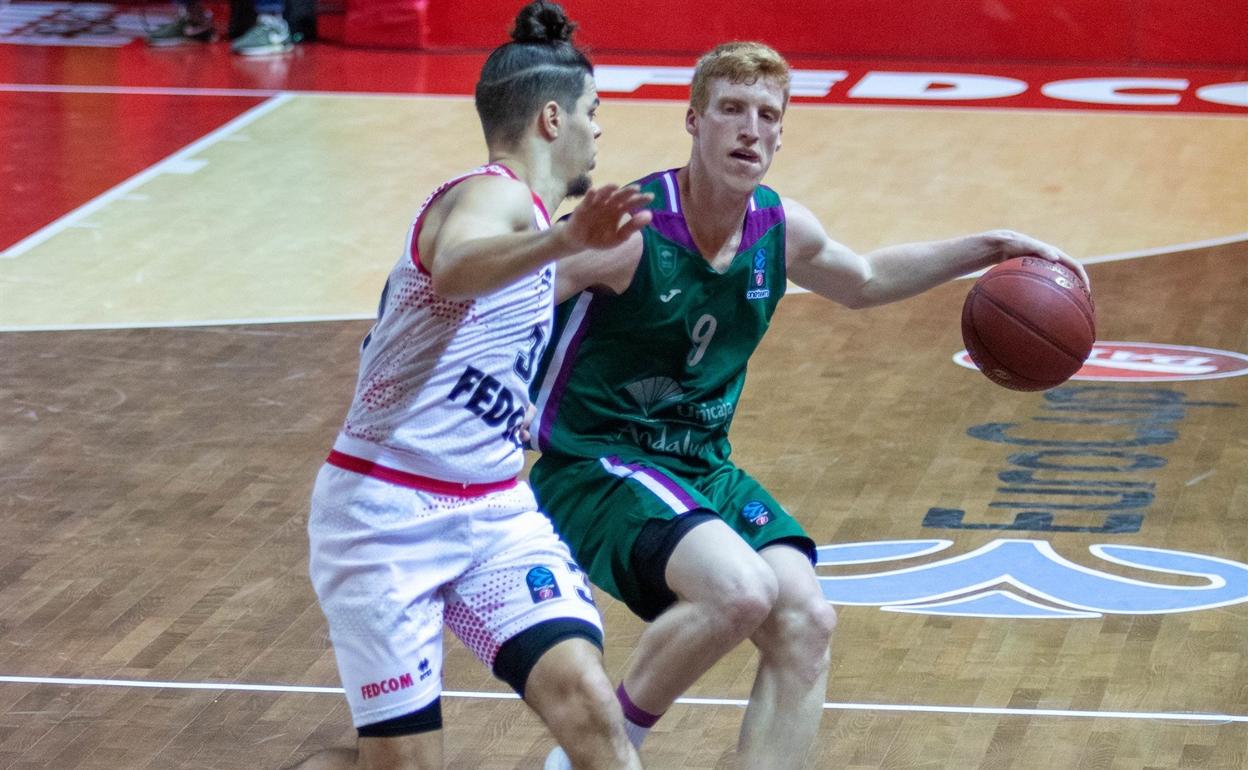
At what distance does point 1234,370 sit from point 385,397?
5.06 meters

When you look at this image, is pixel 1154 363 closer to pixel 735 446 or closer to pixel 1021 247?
pixel 735 446

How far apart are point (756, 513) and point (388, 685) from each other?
1071mm

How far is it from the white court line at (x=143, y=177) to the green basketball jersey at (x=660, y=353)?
20.1 feet

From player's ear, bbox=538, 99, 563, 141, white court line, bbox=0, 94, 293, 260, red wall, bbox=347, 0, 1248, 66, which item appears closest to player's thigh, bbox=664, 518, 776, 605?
player's ear, bbox=538, 99, 563, 141

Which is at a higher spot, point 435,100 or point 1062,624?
point 1062,624

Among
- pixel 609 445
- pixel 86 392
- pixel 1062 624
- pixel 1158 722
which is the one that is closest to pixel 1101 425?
pixel 1062 624

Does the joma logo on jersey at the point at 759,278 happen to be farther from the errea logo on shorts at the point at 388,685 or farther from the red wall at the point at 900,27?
the red wall at the point at 900,27

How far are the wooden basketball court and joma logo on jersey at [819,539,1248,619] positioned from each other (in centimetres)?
4

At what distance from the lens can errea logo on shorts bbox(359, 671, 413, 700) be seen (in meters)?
3.68

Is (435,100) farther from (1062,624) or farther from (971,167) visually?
(1062,624)

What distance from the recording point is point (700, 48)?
1492cm

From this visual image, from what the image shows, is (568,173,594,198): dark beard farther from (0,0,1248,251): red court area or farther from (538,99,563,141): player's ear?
(0,0,1248,251): red court area

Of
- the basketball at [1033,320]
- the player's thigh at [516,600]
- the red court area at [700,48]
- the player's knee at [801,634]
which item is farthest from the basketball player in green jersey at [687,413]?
the red court area at [700,48]

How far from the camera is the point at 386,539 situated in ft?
12.2
